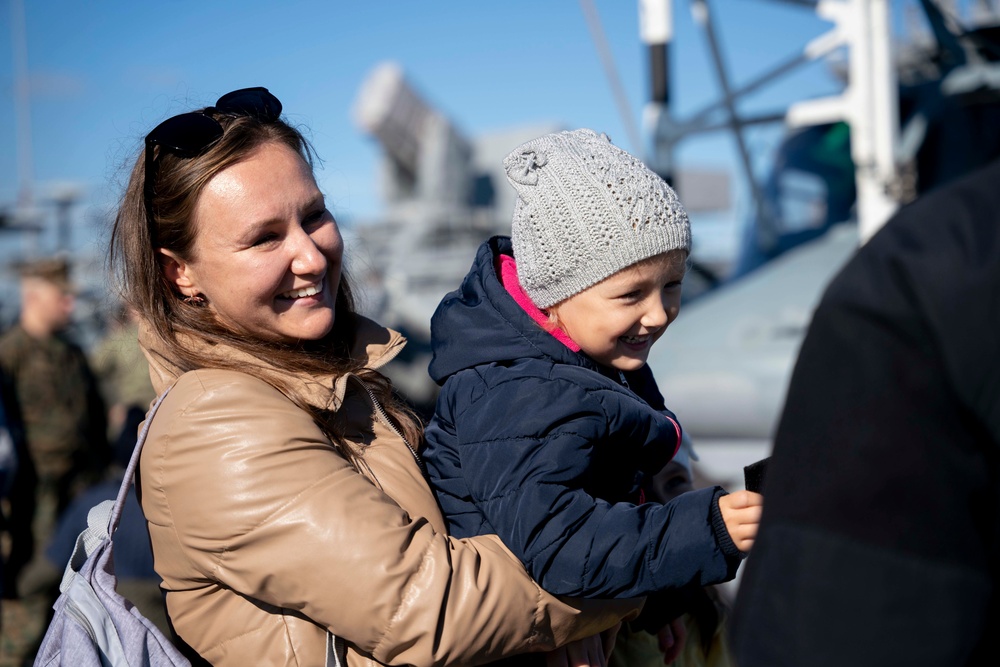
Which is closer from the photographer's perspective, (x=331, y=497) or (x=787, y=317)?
(x=331, y=497)

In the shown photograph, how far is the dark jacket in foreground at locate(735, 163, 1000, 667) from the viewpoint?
824mm

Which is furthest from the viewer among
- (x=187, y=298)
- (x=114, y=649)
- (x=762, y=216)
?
(x=762, y=216)

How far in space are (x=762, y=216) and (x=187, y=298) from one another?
7.45 meters

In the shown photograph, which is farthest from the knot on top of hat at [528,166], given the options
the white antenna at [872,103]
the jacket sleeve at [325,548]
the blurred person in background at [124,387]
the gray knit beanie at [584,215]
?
the white antenna at [872,103]

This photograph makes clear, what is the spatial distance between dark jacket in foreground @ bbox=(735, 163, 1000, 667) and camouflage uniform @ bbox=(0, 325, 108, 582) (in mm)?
5768

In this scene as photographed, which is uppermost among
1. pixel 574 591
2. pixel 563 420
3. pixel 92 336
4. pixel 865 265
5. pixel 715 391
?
pixel 865 265

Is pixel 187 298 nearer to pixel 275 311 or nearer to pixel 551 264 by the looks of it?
pixel 275 311

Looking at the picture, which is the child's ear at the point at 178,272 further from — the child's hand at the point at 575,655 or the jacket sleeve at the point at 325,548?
the child's hand at the point at 575,655

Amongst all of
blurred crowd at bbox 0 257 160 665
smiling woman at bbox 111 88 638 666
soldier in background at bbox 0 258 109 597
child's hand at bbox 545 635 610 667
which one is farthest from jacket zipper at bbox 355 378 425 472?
soldier in background at bbox 0 258 109 597

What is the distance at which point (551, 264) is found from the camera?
177 centimetres

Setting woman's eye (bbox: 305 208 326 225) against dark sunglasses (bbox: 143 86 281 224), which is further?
woman's eye (bbox: 305 208 326 225)

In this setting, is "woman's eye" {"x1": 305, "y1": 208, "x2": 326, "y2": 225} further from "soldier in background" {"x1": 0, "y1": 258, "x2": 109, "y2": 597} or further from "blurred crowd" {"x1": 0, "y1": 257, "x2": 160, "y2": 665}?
"soldier in background" {"x1": 0, "y1": 258, "x2": 109, "y2": 597}

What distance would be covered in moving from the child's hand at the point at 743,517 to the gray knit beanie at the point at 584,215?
19.4 inches

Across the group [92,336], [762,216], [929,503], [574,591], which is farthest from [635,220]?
[92,336]
